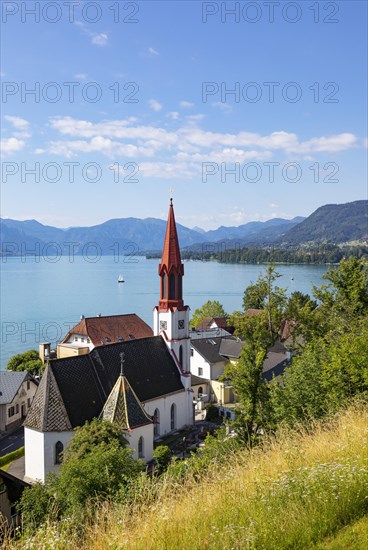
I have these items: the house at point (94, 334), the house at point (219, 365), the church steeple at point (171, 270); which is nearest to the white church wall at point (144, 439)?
the church steeple at point (171, 270)

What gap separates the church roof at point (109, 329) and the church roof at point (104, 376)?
1489cm

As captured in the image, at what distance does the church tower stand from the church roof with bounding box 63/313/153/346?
14.0 m

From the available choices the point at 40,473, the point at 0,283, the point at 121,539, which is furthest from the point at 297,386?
the point at 0,283

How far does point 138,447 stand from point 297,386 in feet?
44.1

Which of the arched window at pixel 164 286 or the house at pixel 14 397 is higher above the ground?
the arched window at pixel 164 286

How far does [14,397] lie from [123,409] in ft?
42.5

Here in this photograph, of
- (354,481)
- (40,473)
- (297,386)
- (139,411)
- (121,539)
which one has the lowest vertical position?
(40,473)

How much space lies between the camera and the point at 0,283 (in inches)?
6993

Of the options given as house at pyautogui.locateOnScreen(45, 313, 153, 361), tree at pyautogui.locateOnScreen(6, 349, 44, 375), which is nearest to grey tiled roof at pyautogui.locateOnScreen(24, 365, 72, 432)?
tree at pyautogui.locateOnScreen(6, 349, 44, 375)

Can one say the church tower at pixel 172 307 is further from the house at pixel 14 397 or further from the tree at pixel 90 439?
the tree at pixel 90 439

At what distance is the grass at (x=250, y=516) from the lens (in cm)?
625

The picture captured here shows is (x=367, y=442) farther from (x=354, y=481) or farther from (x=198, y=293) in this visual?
(x=198, y=293)

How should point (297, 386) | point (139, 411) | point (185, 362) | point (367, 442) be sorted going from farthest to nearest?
point (185, 362) < point (139, 411) < point (297, 386) < point (367, 442)

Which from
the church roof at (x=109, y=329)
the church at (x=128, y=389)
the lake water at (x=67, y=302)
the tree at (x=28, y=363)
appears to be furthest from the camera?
the lake water at (x=67, y=302)
